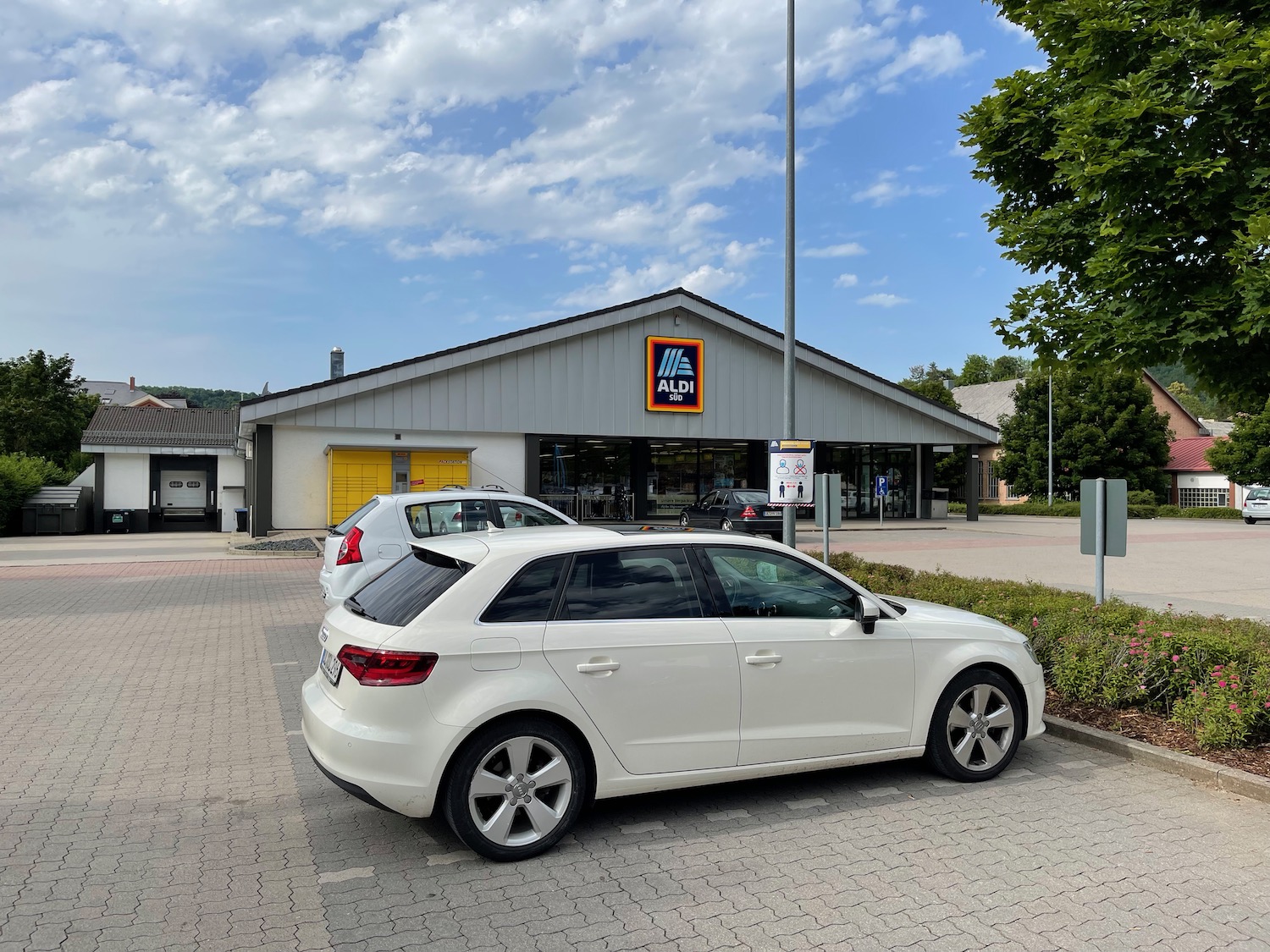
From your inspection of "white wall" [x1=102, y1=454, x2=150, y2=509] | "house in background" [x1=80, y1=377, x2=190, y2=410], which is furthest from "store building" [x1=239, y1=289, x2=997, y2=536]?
"house in background" [x1=80, y1=377, x2=190, y2=410]

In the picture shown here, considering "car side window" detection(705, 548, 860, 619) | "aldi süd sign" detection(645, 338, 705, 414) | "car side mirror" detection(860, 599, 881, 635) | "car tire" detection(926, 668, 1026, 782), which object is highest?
"aldi süd sign" detection(645, 338, 705, 414)

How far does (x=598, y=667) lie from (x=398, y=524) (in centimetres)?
592

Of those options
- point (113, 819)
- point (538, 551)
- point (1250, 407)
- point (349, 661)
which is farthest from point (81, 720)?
point (1250, 407)

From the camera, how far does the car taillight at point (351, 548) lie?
9539 millimetres

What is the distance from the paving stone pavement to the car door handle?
0.84 m

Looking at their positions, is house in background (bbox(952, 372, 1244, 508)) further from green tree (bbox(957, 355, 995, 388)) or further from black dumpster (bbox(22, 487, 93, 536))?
black dumpster (bbox(22, 487, 93, 536))

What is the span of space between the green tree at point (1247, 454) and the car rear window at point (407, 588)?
→ 159 ft

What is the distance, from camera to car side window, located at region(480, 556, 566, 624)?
4379 mm

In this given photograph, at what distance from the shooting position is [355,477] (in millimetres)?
27203

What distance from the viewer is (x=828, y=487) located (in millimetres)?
12430

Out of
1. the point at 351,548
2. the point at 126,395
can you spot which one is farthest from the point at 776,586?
the point at 126,395

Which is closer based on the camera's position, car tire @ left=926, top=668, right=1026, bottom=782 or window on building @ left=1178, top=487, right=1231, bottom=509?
car tire @ left=926, top=668, right=1026, bottom=782

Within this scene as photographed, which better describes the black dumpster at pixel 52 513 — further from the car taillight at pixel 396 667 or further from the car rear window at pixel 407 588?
the car taillight at pixel 396 667

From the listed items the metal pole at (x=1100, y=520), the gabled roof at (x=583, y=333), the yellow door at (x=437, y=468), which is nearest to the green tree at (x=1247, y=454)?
the gabled roof at (x=583, y=333)
